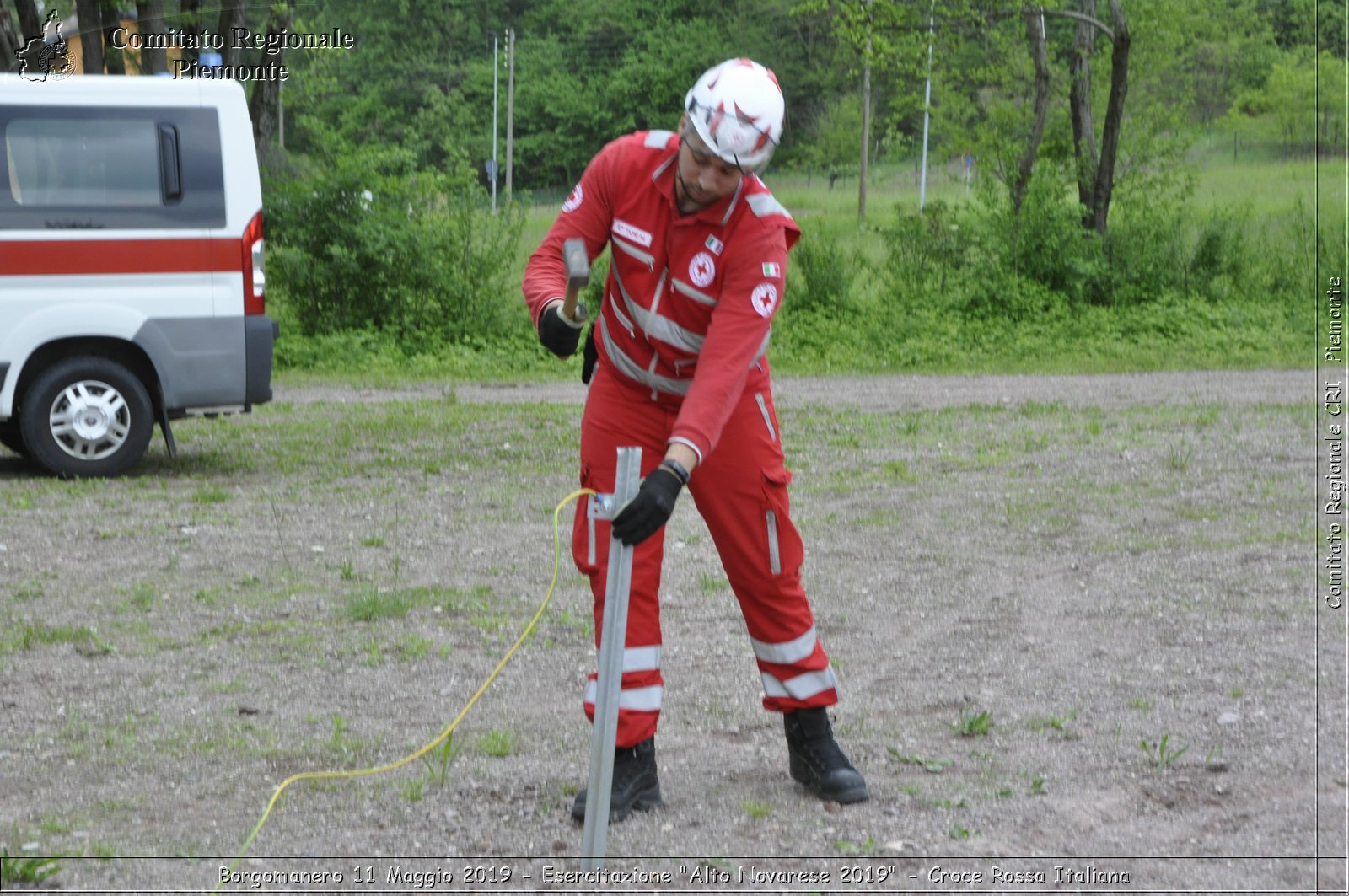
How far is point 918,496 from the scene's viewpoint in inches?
362

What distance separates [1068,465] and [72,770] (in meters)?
7.29

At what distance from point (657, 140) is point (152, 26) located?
15.0 metres

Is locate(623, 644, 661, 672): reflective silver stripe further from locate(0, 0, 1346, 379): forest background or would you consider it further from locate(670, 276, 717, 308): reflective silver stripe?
locate(0, 0, 1346, 379): forest background

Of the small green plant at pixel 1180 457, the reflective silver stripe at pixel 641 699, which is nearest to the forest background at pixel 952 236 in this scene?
the small green plant at pixel 1180 457

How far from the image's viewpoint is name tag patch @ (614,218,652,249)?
4031 mm

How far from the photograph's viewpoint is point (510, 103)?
6050cm

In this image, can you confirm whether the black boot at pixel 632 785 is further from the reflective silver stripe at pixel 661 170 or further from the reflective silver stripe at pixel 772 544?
the reflective silver stripe at pixel 661 170

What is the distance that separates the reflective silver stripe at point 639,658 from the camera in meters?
4.15

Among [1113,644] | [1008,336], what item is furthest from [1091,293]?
[1113,644]

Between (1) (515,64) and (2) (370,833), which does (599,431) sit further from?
(1) (515,64)

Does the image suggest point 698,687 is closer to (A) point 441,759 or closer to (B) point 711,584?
(A) point 441,759

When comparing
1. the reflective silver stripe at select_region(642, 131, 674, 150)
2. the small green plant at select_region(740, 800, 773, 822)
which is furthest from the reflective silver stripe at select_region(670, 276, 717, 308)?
the small green plant at select_region(740, 800, 773, 822)

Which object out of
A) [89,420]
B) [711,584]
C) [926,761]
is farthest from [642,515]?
[89,420]

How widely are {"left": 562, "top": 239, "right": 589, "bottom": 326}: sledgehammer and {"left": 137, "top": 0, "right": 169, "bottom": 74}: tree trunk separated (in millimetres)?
14661
